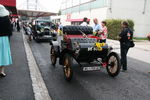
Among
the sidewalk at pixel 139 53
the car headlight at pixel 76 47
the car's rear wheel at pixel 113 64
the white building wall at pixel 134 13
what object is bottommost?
the sidewalk at pixel 139 53

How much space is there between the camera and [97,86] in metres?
4.96

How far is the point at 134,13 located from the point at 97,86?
26689mm

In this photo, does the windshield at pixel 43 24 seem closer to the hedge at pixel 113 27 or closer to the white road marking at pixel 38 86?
the hedge at pixel 113 27

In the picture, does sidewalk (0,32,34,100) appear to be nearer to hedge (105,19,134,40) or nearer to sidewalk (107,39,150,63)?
sidewalk (107,39,150,63)

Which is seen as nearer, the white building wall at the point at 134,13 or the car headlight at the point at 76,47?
the car headlight at the point at 76,47

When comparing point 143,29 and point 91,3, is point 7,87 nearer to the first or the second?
point 143,29

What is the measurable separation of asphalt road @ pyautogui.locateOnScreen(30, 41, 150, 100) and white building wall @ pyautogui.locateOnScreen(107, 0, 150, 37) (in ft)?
75.5

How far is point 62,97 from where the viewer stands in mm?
4141

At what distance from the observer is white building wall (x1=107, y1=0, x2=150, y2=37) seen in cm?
2825

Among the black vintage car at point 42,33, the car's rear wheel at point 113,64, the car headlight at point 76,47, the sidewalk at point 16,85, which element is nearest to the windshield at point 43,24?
the black vintage car at point 42,33

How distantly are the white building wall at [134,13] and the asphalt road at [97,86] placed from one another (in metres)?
23.0

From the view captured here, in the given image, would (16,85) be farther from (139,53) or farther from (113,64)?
(139,53)

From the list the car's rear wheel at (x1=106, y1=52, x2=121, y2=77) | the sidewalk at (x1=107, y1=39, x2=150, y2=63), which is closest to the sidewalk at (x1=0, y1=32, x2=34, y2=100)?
the car's rear wheel at (x1=106, y1=52, x2=121, y2=77)

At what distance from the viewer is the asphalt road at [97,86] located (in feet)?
14.1
